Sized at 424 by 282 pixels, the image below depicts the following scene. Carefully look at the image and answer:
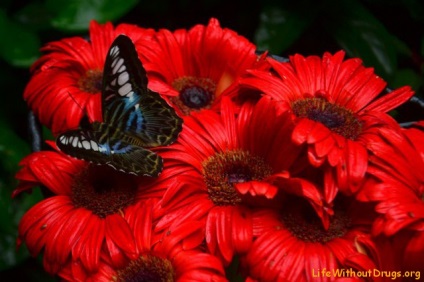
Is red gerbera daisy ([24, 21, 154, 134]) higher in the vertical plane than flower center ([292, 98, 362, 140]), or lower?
lower

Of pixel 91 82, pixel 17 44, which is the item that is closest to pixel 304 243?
pixel 91 82

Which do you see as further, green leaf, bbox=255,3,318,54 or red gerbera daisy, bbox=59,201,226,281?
green leaf, bbox=255,3,318,54

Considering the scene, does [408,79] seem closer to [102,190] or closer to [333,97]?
[333,97]

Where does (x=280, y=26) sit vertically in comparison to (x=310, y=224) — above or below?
above

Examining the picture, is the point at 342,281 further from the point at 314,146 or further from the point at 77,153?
the point at 77,153

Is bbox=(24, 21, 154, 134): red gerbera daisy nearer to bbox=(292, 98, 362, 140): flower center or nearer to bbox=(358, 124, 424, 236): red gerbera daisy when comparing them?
bbox=(292, 98, 362, 140): flower center

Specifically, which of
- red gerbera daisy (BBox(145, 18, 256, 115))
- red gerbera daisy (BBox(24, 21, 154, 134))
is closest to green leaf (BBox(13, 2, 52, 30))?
red gerbera daisy (BBox(24, 21, 154, 134))

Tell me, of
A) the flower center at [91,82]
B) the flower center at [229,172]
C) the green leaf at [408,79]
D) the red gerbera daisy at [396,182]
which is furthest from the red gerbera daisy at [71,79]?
the green leaf at [408,79]

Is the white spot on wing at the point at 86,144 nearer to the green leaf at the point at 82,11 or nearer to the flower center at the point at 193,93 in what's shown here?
the flower center at the point at 193,93
